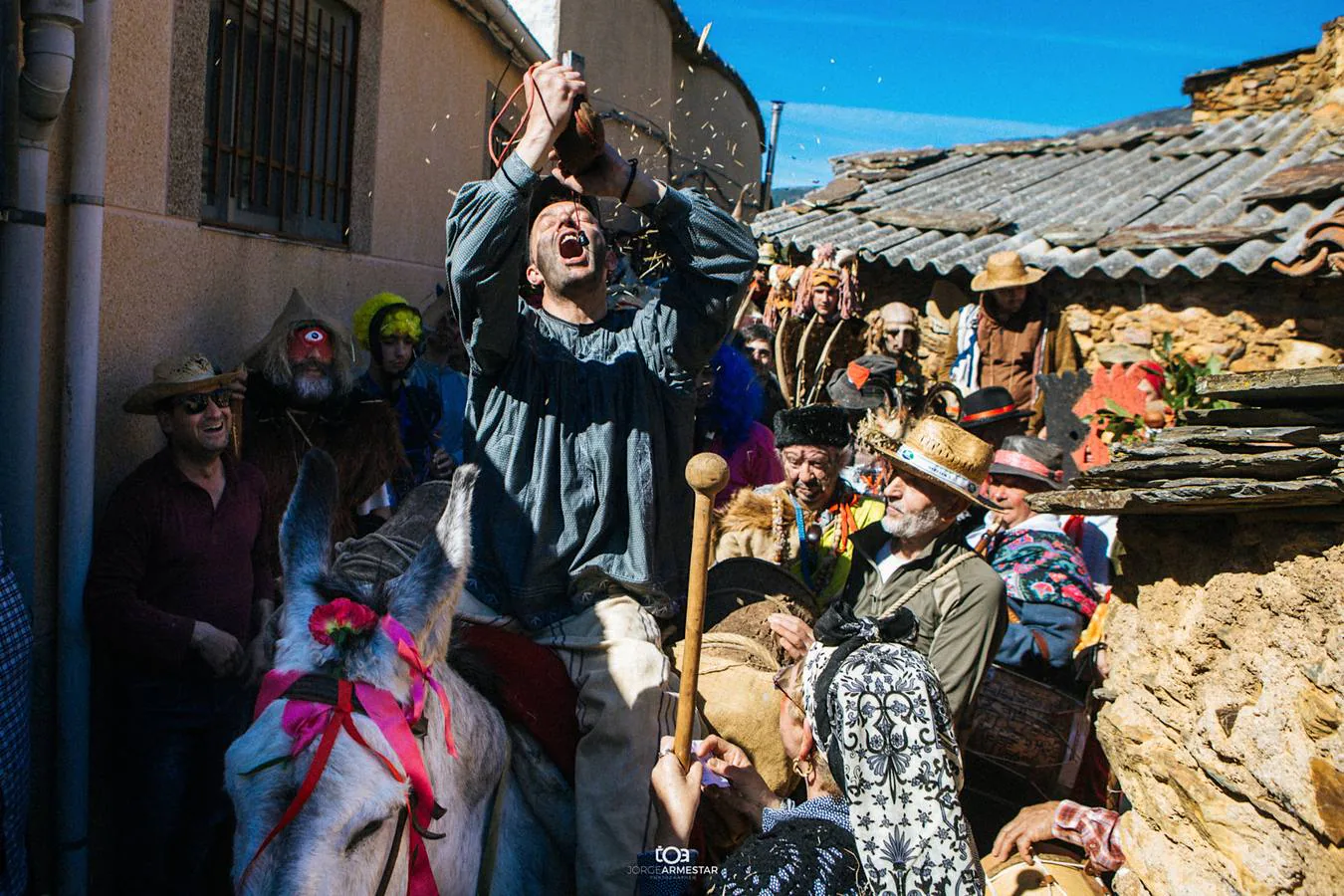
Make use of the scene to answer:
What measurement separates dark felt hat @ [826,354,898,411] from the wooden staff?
4.66 meters

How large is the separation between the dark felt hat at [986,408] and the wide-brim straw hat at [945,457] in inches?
134

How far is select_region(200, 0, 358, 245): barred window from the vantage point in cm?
550

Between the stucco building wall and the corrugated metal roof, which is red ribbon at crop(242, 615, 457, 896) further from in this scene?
the stucco building wall

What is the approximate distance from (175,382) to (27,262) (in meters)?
0.66

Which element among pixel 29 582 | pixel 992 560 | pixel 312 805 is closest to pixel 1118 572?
pixel 992 560

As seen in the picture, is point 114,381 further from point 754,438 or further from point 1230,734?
point 1230,734

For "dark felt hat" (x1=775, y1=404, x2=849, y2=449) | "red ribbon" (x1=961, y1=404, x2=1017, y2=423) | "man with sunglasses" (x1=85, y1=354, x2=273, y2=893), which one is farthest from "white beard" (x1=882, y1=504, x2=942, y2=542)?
"red ribbon" (x1=961, y1=404, x2=1017, y2=423)

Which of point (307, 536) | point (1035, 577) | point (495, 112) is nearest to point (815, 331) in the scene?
point (495, 112)

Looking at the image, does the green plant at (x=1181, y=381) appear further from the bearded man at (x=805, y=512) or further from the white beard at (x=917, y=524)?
the white beard at (x=917, y=524)

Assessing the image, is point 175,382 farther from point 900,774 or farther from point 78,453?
point 900,774

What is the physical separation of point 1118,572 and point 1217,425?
0.73 m

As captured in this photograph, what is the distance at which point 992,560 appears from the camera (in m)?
5.40

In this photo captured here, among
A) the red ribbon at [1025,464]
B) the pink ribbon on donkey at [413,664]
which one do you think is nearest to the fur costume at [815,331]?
the red ribbon at [1025,464]

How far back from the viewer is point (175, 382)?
169 inches
